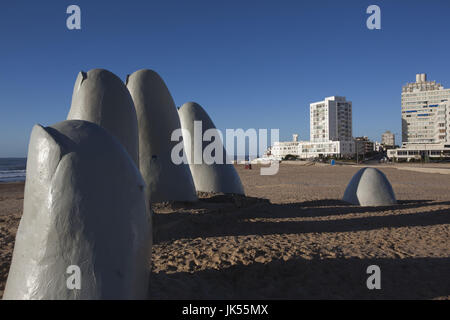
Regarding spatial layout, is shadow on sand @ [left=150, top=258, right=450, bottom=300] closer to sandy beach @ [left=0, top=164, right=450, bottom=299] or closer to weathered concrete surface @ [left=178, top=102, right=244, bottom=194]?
sandy beach @ [left=0, top=164, right=450, bottom=299]

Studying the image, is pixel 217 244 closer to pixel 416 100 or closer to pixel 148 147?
pixel 148 147

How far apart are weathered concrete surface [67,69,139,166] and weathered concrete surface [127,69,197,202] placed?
104 centimetres

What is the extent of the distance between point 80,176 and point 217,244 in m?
3.30

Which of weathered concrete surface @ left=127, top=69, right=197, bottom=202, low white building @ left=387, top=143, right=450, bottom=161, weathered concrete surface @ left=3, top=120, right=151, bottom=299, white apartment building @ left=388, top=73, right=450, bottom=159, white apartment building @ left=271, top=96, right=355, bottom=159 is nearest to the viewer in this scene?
weathered concrete surface @ left=3, top=120, right=151, bottom=299

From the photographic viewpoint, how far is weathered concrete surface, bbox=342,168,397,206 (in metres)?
9.68

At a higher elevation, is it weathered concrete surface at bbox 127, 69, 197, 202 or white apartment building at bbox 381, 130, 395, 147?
white apartment building at bbox 381, 130, 395, 147

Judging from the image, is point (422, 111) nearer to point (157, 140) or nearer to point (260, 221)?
point (260, 221)

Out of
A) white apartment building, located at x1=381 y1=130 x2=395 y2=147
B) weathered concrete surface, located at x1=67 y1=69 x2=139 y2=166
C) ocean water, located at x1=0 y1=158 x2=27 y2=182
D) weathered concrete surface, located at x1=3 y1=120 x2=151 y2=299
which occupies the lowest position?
ocean water, located at x1=0 y1=158 x2=27 y2=182

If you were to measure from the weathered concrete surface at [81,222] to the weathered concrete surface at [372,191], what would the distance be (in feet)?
28.6

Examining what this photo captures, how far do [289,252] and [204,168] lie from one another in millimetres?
5560

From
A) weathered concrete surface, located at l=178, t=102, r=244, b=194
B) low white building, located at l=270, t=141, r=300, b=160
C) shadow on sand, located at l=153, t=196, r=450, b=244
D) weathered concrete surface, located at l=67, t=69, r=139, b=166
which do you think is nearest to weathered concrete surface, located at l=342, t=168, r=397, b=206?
shadow on sand, located at l=153, t=196, r=450, b=244

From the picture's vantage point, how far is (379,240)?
588cm

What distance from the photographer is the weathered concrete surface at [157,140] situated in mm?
7586

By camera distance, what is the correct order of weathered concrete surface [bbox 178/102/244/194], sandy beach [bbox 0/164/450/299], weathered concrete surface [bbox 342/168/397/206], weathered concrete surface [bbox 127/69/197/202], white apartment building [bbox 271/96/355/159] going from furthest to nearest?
white apartment building [bbox 271/96/355/159] → weathered concrete surface [bbox 178/102/244/194] → weathered concrete surface [bbox 342/168/397/206] → weathered concrete surface [bbox 127/69/197/202] → sandy beach [bbox 0/164/450/299]
